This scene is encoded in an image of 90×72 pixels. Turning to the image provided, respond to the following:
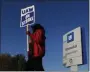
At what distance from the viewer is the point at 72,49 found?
468cm

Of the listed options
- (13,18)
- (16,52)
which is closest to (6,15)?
(13,18)

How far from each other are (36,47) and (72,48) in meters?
0.45

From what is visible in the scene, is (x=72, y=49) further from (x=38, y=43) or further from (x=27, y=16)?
(x=27, y=16)

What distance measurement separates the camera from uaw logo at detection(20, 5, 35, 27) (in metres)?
4.80

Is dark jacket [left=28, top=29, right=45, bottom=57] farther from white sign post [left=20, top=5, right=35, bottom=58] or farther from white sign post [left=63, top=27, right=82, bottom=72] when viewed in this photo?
white sign post [left=63, top=27, right=82, bottom=72]

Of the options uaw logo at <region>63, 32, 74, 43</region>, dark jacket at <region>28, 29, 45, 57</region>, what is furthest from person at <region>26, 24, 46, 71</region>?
uaw logo at <region>63, 32, 74, 43</region>

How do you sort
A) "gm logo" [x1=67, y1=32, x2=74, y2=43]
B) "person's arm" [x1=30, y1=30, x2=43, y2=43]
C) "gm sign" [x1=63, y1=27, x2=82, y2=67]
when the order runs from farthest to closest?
1. "person's arm" [x1=30, y1=30, x2=43, y2=43]
2. "gm logo" [x1=67, y1=32, x2=74, y2=43]
3. "gm sign" [x1=63, y1=27, x2=82, y2=67]

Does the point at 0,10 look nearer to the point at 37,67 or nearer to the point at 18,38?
the point at 18,38

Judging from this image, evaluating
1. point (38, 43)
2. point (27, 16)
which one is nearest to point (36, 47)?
point (38, 43)

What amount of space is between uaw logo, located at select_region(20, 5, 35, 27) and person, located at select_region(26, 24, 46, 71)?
0.29 ft

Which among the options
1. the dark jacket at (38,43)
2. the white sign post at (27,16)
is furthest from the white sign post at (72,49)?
the white sign post at (27,16)

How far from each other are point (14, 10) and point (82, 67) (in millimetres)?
1075

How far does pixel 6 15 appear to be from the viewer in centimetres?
482

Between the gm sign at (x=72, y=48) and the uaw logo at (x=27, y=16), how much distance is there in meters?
0.46
